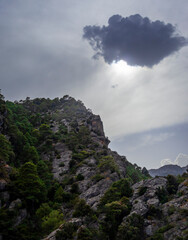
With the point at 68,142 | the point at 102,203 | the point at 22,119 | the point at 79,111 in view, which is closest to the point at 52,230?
the point at 102,203

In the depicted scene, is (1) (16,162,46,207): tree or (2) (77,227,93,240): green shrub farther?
(1) (16,162,46,207): tree

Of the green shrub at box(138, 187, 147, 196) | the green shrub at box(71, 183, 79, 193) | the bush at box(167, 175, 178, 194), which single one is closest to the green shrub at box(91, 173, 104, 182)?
the green shrub at box(71, 183, 79, 193)

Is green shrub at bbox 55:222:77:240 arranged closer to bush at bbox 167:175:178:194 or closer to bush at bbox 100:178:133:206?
bush at bbox 100:178:133:206

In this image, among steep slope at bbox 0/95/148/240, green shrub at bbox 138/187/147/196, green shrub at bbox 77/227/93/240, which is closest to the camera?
green shrub at bbox 77/227/93/240

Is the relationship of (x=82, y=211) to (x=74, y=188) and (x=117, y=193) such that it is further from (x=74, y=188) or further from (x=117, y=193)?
(x=74, y=188)

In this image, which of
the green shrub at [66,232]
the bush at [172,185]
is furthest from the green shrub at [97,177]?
the green shrub at [66,232]

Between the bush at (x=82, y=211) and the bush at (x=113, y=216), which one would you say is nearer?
the bush at (x=113, y=216)

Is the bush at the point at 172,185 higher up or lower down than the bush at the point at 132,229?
higher up

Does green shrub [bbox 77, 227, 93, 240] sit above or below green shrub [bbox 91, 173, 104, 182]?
below

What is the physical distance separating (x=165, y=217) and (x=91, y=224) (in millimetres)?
12188

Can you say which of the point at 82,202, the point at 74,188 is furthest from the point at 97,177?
the point at 82,202

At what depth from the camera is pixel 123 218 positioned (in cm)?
2922

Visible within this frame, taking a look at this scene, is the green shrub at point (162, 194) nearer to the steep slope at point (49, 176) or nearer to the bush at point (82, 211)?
the steep slope at point (49, 176)

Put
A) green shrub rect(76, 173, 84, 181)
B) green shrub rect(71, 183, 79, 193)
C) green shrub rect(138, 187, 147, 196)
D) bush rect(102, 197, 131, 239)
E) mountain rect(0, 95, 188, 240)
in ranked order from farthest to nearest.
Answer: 1. green shrub rect(76, 173, 84, 181)
2. green shrub rect(71, 183, 79, 193)
3. green shrub rect(138, 187, 147, 196)
4. bush rect(102, 197, 131, 239)
5. mountain rect(0, 95, 188, 240)
